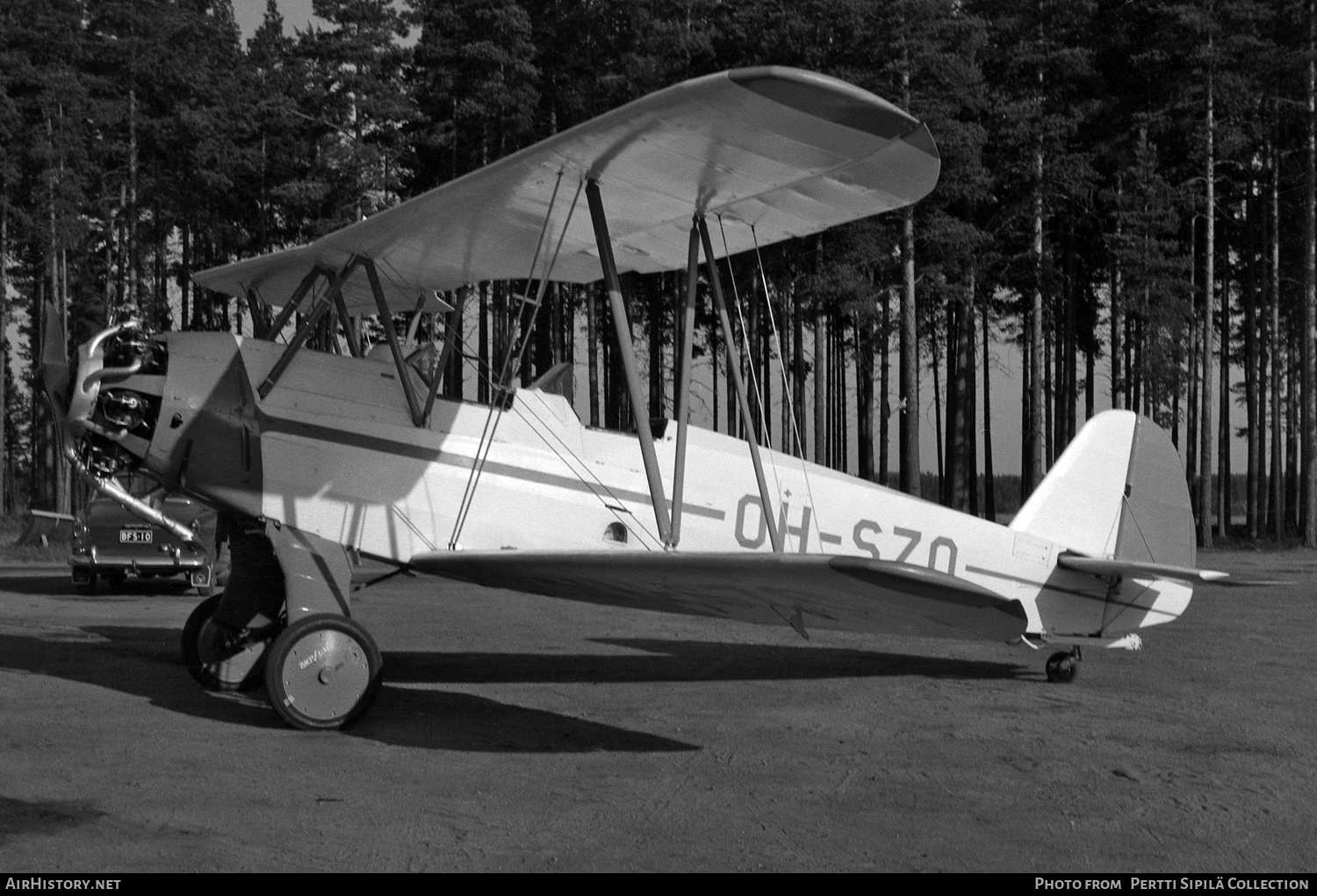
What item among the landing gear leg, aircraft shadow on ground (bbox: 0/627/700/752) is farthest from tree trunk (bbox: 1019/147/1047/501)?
the landing gear leg

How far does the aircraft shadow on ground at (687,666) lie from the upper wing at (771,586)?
6.09 feet

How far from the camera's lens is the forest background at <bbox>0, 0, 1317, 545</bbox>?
30.0 meters

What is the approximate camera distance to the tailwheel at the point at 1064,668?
9.27 metres

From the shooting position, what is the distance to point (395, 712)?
7840mm

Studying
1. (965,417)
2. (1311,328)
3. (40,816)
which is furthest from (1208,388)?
(40,816)

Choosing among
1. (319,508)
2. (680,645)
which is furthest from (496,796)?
(680,645)

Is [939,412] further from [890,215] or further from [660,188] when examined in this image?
[660,188]

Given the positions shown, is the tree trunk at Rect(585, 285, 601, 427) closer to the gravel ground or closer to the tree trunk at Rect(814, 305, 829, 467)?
the tree trunk at Rect(814, 305, 829, 467)

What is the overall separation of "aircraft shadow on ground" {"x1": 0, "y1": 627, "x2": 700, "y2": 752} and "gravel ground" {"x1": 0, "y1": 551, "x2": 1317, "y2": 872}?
0.12 ft

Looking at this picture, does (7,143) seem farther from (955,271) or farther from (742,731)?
(742,731)

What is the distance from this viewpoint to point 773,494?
871cm

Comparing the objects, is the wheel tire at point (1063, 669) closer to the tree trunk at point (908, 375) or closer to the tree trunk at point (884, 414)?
the tree trunk at point (908, 375)

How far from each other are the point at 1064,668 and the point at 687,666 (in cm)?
302

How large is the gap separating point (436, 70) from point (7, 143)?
14.1 meters
